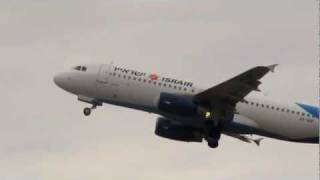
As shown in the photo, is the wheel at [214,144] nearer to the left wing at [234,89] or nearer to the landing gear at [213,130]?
the landing gear at [213,130]

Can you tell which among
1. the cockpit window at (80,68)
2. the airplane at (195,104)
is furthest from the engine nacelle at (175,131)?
the cockpit window at (80,68)

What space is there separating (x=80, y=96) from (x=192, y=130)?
8790mm

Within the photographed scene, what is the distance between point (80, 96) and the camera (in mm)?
115562

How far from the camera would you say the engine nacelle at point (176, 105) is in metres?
112

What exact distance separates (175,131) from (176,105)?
603cm

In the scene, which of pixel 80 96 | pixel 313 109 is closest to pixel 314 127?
pixel 313 109

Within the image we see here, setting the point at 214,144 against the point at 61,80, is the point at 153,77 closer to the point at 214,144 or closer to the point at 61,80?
the point at 214,144

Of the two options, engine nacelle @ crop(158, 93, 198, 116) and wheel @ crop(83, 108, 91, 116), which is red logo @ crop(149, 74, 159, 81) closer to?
engine nacelle @ crop(158, 93, 198, 116)

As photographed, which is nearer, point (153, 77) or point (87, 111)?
point (153, 77)

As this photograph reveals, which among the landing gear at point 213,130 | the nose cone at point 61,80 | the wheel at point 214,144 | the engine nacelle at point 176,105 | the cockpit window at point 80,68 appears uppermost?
the cockpit window at point 80,68

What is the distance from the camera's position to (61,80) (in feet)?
384

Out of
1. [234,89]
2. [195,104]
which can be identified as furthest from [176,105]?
[234,89]

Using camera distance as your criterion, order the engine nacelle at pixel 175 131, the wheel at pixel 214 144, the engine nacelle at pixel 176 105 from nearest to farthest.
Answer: the engine nacelle at pixel 176 105 → the wheel at pixel 214 144 → the engine nacelle at pixel 175 131

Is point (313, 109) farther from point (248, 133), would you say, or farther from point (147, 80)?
point (147, 80)
